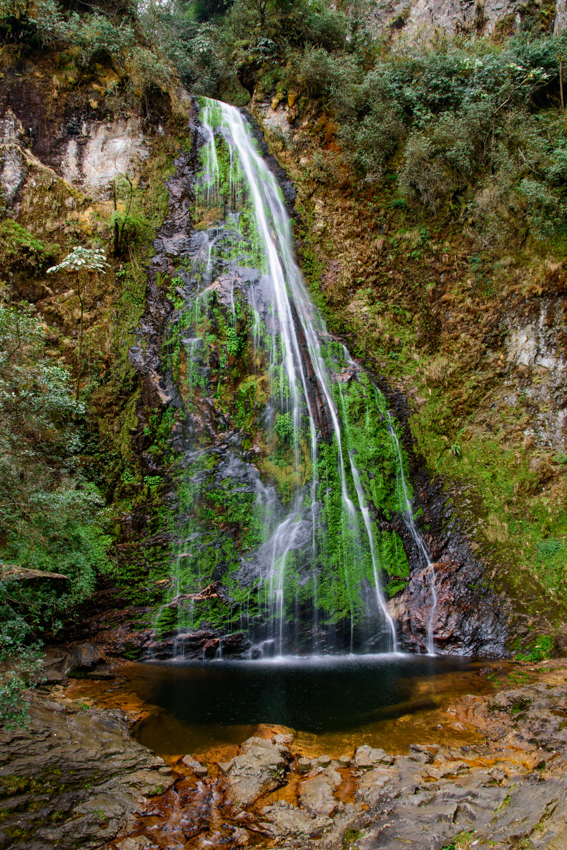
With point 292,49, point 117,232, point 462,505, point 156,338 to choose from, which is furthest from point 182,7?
point 462,505

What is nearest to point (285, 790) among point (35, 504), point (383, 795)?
point (383, 795)

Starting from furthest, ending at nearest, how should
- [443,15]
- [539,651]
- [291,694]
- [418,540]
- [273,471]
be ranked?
[443,15]
[273,471]
[418,540]
[539,651]
[291,694]

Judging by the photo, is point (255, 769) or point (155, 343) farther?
point (155, 343)

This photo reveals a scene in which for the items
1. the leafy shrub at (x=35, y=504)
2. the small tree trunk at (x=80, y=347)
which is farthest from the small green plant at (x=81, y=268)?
the leafy shrub at (x=35, y=504)

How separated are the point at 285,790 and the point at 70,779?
7.34 ft

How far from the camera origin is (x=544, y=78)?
39.6ft

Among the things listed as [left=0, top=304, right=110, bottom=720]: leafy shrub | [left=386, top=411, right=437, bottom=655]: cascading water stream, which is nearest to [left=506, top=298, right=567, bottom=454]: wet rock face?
[left=386, top=411, right=437, bottom=655]: cascading water stream

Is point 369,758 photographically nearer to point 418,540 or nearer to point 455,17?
point 418,540

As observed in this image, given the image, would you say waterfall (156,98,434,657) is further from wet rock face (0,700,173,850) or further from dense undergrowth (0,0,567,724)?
wet rock face (0,700,173,850)

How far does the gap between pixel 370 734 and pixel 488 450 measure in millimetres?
6756

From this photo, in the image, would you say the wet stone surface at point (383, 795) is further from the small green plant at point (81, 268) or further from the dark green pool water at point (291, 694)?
the small green plant at point (81, 268)

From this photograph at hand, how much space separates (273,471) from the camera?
34.3ft

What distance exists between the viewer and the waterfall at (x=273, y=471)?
946 centimetres

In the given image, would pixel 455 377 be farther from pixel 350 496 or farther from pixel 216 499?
pixel 216 499
